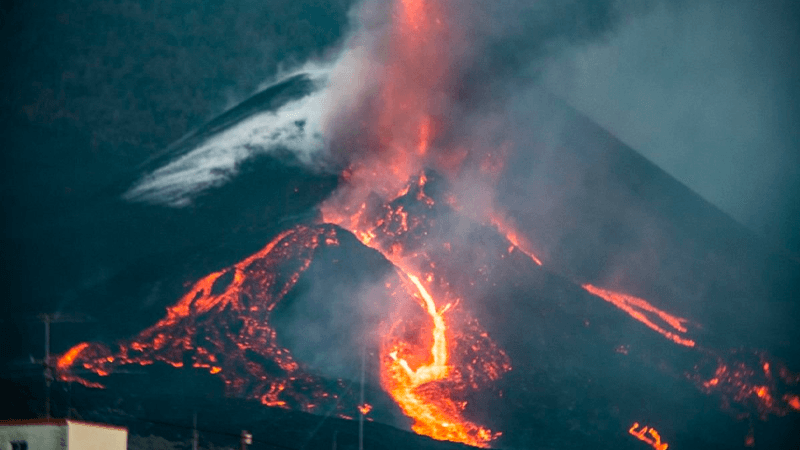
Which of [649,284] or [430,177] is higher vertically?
[430,177]

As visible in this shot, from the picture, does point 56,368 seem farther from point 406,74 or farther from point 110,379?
point 406,74

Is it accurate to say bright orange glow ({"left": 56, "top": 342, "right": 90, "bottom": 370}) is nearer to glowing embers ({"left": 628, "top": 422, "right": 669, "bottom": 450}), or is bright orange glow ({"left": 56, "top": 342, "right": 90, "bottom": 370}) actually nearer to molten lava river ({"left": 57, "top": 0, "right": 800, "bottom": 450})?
molten lava river ({"left": 57, "top": 0, "right": 800, "bottom": 450})

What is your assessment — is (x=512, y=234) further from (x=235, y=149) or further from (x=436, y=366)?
(x=235, y=149)

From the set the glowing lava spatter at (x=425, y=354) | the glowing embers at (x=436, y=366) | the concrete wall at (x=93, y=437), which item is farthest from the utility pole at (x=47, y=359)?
the concrete wall at (x=93, y=437)

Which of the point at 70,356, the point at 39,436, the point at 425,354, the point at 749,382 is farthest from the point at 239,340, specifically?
the point at 39,436

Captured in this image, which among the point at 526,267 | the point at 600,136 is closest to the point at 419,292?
the point at 526,267

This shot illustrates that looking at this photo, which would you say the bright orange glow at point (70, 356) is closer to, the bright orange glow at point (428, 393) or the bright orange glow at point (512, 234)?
the bright orange glow at point (428, 393)
